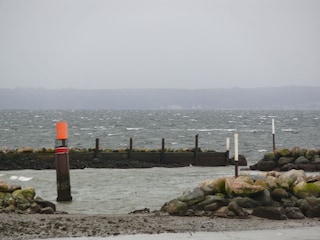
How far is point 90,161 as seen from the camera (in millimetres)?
30375

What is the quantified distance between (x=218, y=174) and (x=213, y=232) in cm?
1669

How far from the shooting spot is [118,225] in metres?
10.2

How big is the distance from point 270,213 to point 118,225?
3.02 meters

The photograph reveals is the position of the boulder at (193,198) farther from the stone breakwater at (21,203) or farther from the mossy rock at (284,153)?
the mossy rock at (284,153)

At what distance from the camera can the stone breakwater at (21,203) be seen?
1274 cm

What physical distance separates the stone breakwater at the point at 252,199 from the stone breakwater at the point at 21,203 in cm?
262

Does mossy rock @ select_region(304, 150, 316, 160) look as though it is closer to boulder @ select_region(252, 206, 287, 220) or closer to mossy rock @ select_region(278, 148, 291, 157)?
mossy rock @ select_region(278, 148, 291, 157)

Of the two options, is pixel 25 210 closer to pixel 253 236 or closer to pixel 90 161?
pixel 253 236

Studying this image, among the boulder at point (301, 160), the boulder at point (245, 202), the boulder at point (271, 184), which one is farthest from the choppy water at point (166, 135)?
the boulder at point (245, 202)

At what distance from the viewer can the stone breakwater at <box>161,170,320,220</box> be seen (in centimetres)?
1170

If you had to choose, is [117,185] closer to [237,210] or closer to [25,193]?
[25,193]

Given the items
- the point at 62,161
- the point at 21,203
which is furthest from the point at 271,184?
the point at 21,203

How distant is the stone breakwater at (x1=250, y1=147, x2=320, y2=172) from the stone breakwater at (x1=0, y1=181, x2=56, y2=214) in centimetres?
1573

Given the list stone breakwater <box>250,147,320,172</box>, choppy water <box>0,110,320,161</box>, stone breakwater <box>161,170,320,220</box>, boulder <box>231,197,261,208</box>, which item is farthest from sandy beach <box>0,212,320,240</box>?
choppy water <box>0,110,320,161</box>
